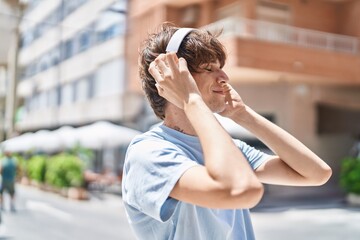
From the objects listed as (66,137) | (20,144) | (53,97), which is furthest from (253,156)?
(53,97)

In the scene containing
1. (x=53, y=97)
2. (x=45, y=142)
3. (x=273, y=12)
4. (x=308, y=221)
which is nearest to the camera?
(x=308, y=221)

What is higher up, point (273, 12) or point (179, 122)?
point (273, 12)

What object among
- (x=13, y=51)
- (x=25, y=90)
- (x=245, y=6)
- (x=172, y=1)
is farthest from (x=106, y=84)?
(x=25, y=90)

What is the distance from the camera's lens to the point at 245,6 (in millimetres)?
13922

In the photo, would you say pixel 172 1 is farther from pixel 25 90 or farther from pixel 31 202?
pixel 25 90

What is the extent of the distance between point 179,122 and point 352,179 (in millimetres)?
12428

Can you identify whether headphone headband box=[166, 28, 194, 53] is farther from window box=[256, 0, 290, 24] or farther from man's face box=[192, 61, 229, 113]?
window box=[256, 0, 290, 24]

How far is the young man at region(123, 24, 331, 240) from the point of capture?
39.0 inches

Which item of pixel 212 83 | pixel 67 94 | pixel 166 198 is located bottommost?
pixel 67 94

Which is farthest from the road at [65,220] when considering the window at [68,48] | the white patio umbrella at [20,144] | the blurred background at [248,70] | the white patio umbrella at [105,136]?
the window at [68,48]

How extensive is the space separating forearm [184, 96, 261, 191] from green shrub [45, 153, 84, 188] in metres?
13.1

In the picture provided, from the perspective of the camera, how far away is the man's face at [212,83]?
3.93 feet

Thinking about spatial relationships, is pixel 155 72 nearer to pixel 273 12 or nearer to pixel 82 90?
pixel 273 12

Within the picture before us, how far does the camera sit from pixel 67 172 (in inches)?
564
